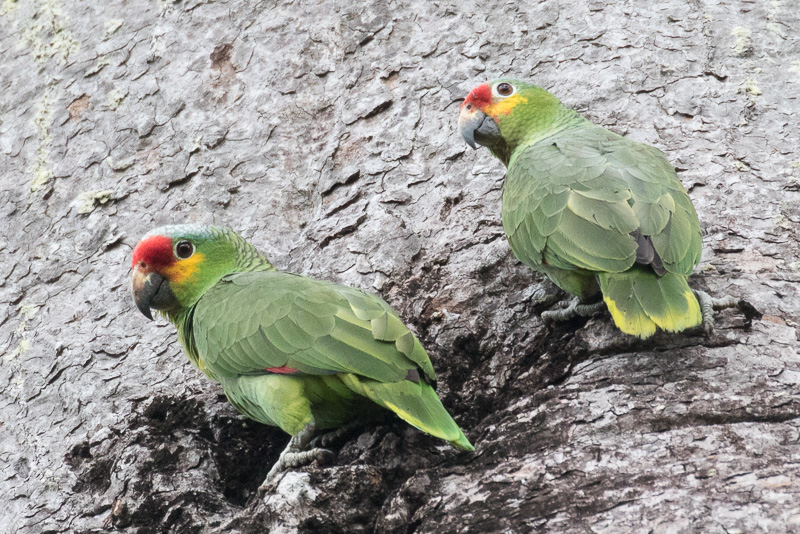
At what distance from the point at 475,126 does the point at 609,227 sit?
1.23 m

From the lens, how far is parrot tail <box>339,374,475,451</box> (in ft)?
8.67

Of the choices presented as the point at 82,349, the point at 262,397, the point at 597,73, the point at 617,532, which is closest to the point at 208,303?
the point at 262,397

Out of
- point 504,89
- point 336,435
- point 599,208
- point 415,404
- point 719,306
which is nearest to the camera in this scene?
point 415,404

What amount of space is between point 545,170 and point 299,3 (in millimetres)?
2228

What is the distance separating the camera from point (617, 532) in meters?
2.10

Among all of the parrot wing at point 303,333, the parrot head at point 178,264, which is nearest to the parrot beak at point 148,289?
the parrot head at point 178,264

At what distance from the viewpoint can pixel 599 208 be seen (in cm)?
309

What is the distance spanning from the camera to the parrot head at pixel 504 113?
158 inches

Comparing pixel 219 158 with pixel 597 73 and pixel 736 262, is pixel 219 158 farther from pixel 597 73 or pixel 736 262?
pixel 736 262

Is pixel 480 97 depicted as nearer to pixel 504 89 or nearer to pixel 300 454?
pixel 504 89

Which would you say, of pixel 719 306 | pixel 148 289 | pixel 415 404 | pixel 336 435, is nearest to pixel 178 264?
pixel 148 289

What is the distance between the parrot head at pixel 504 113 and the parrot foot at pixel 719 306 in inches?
59.0

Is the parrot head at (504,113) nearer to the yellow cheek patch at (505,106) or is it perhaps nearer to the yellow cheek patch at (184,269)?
the yellow cheek patch at (505,106)

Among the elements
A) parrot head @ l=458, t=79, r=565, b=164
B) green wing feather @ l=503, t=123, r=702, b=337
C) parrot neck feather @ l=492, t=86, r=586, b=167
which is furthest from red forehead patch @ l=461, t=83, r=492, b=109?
green wing feather @ l=503, t=123, r=702, b=337
